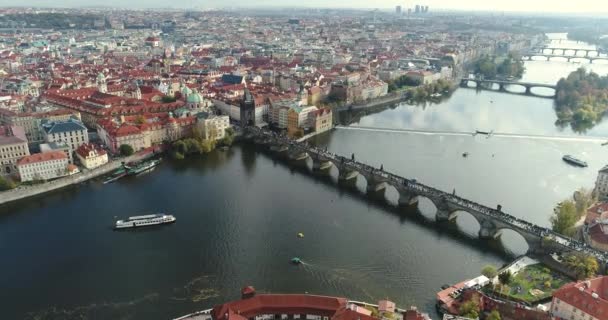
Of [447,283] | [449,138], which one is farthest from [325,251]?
[449,138]

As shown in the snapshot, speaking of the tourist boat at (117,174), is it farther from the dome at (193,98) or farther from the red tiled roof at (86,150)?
the dome at (193,98)

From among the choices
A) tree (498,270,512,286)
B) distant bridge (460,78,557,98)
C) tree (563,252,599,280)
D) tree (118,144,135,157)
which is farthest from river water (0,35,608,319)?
distant bridge (460,78,557,98)

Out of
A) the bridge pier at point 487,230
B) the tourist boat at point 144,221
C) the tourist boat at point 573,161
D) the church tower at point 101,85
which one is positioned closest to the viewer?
the bridge pier at point 487,230

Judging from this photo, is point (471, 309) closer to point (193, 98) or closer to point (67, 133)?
point (67, 133)

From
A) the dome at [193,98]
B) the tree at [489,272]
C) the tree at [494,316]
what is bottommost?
the tree at [489,272]

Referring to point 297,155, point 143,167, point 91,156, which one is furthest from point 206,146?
point 91,156

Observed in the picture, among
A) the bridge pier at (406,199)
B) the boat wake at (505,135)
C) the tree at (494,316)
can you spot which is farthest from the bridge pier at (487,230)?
the boat wake at (505,135)

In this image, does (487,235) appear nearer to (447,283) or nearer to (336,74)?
(447,283)
